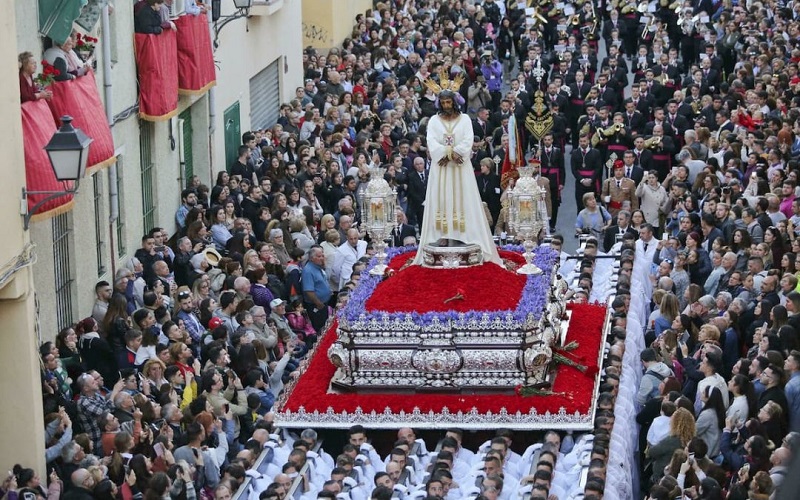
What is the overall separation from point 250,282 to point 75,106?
11.3 feet

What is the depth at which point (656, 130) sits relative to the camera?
3034cm

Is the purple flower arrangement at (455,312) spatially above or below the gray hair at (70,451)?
above

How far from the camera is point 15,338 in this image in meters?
17.3

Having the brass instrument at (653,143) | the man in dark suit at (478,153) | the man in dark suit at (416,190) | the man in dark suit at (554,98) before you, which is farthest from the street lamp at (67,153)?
the man in dark suit at (554,98)

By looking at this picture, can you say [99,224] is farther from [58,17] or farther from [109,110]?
[58,17]

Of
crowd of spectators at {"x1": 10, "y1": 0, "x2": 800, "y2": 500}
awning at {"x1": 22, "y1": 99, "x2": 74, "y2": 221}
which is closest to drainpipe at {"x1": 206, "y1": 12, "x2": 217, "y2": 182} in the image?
crowd of spectators at {"x1": 10, "y1": 0, "x2": 800, "y2": 500}

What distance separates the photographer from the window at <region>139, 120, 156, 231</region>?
25094mm

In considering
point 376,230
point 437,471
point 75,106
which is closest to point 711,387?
point 437,471

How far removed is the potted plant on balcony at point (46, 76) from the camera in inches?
746

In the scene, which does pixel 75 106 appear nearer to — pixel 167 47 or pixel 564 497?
pixel 167 47

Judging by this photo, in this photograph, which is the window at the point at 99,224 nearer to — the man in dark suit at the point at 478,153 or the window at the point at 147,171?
the window at the point at 147,171

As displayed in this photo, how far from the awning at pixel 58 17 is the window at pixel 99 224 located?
9.52 ft

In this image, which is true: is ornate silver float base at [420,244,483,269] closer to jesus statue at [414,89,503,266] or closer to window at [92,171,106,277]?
jesus statue at [414,89,503,266]

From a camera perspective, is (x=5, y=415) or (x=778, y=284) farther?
(x=778, y=284)
